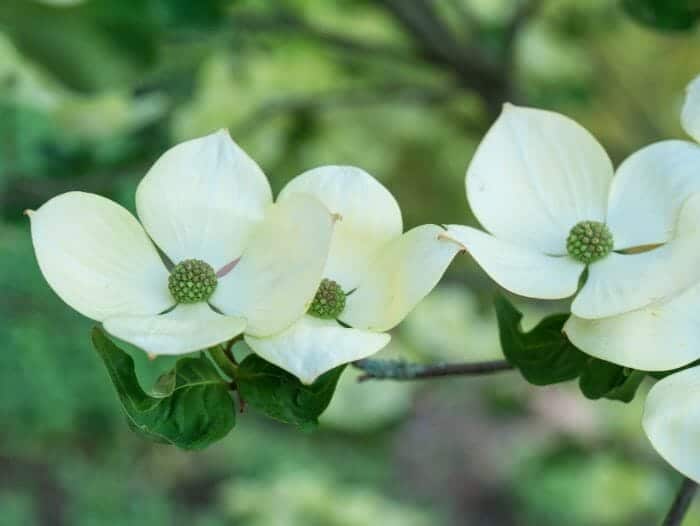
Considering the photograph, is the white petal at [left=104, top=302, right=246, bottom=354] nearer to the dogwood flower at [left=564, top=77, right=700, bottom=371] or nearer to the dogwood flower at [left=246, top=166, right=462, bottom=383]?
the dogwood flower at [left=246, top=166, right=462, bottom=383]

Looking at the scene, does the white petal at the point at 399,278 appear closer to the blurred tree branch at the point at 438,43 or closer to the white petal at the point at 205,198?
the white petal at the point at 205,198

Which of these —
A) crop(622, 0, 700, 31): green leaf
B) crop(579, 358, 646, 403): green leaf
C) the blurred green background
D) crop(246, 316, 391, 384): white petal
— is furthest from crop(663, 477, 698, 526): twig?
crop(622, 0, 700, 31): green leaf

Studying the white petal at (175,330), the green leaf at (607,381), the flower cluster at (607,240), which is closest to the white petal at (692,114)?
the flower cluster at (607,240)

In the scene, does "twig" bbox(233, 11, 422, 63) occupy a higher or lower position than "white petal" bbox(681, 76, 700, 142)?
lower

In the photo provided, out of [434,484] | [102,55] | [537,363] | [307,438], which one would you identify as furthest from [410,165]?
[537,363]

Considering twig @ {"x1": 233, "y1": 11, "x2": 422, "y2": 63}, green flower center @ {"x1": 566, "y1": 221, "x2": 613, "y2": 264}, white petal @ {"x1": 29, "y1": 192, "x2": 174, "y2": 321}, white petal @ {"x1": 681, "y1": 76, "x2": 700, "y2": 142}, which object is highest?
white petal @ {"x1": 681, "y1": 76, "x2": 700, "y2": 142}
